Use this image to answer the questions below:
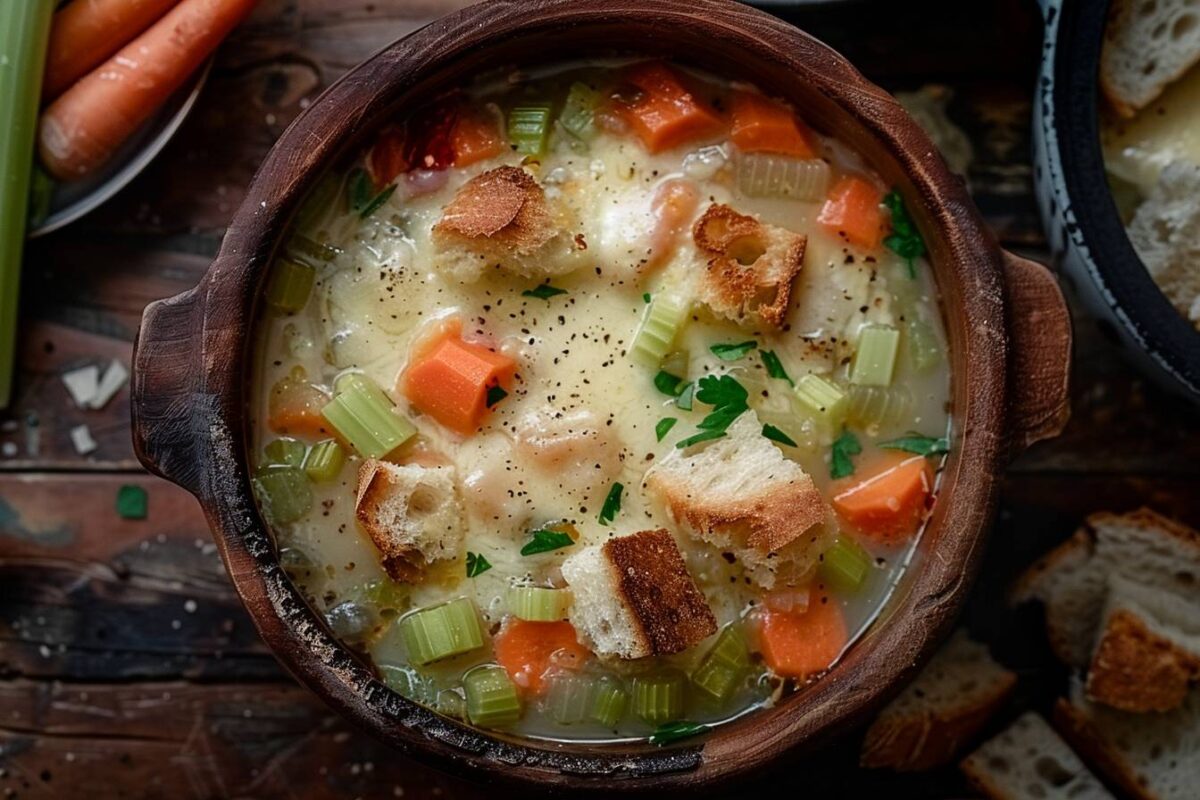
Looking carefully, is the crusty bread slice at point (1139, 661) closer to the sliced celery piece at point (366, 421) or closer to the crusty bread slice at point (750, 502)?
the crusty bread slice at point (750, 502)

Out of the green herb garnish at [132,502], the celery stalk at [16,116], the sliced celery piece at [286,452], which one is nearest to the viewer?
the sliced celery piece at [286,452]

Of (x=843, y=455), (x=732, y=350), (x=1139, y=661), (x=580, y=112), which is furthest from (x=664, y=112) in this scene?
(x=1139, y=661)

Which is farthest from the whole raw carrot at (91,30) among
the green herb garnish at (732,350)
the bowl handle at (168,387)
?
the green herb garnish at (732,350)

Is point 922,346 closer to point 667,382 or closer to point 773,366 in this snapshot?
point 773,366

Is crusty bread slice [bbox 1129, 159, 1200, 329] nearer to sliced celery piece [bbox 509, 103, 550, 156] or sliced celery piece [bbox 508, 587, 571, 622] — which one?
sliced celery piece [bbox 509, 103, 550, 156]

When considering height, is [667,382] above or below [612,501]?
above

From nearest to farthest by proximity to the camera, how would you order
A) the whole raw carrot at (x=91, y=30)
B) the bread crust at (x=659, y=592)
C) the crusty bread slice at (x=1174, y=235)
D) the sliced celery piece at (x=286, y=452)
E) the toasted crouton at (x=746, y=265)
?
1. the bread crust at (x=659, y=592)
2. the toasted crouton at (x=746, y=265)
3. the sliced celery piece at (x=286, y=452)
4. the crusty bread slice at (x=1174, y=235)
5. the whole raw carrot at (x=91, y=30)

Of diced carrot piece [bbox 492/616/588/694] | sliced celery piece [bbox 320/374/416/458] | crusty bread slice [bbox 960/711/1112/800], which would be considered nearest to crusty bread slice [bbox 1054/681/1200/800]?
crusty bread slice [bbox 960/711/1112/800]

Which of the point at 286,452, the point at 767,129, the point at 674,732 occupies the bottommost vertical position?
the point at 674,732

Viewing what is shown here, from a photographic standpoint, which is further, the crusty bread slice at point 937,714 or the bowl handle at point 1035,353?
the crusty bread slice at point 937,714
